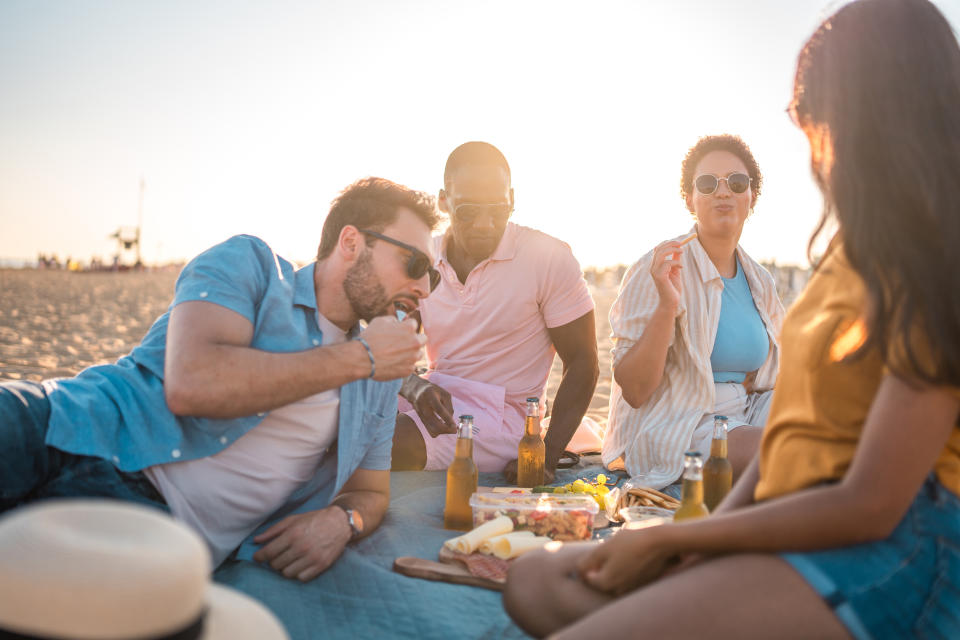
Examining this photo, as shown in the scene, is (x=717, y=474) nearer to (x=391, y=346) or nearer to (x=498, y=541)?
(x=498, y=541)

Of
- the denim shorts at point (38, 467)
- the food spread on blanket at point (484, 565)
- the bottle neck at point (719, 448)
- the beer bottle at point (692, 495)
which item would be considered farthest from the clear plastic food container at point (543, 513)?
the denim shorts at point (38, 467)

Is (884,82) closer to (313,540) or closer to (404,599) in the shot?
(404,599)

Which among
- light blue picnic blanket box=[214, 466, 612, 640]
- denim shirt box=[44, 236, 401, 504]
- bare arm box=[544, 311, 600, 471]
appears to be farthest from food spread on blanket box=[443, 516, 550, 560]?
bare arm box=[544, 311, 600, 471]

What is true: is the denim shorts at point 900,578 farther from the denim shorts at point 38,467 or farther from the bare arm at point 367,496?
the denim shorts at point 38,467

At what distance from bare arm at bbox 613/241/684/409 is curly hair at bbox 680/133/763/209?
0.73 metres

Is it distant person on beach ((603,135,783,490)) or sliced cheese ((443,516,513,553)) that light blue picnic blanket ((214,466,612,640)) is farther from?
distant person on beach ((603,135,783,490))

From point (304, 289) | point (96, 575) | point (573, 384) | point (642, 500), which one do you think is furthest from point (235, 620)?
point (573, 384)

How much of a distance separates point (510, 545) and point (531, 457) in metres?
0.90

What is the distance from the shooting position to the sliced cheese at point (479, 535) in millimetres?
2873

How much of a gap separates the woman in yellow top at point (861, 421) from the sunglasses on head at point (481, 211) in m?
2.96

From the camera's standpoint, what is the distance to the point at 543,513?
3055mm

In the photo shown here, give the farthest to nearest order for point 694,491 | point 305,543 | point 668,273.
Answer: point 668,273
point 305,543
point 694,491

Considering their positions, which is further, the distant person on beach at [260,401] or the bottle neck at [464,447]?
the bottle neck at [464,447]

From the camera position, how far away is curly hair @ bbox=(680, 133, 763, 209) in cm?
454
